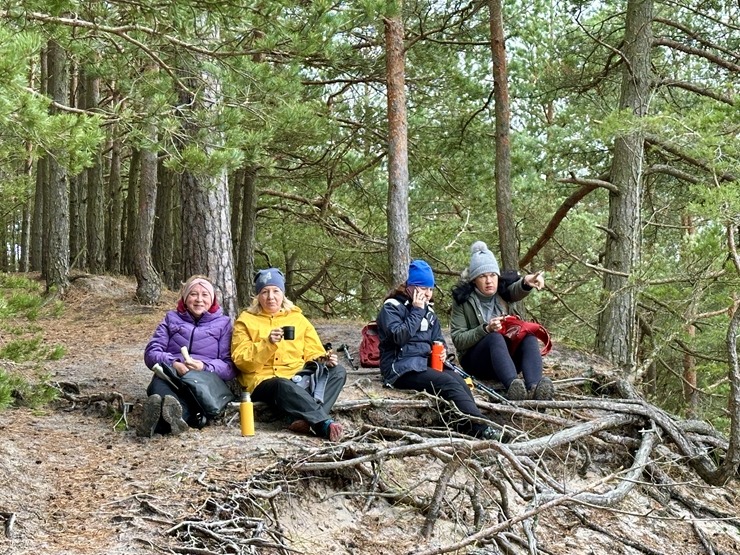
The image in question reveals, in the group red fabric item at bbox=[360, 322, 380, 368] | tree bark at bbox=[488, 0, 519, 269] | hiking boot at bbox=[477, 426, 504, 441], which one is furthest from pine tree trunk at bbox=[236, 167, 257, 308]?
hiking boot at bbox=[477, 426, 504, 441]

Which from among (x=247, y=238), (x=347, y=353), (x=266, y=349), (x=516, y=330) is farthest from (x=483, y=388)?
(x=247, y=238)

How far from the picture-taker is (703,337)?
1228 centimetres

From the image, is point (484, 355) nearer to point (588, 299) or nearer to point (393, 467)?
point (393, 467)

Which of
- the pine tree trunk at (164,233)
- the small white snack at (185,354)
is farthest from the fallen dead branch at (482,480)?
the pine tree trunk at (164,233)

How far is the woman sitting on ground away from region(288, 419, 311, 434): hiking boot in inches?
69.8

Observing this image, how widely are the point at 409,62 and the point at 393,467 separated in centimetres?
753

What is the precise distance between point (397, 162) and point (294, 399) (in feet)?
12.3

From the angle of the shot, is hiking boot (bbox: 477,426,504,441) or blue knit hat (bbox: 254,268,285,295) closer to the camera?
hiking boot (bbox: 477,426,504,441)

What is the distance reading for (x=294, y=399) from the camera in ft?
16.9

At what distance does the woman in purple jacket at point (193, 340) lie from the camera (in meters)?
5.28

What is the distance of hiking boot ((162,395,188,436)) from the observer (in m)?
4.95

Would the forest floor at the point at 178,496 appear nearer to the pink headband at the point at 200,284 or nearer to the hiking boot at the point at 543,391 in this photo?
the hiking boot at the point at 543,391

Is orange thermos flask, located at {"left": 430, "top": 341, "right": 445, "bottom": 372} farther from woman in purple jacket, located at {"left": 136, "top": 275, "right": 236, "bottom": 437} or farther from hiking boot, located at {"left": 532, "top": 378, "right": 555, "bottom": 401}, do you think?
woman in purple jacket, located at {"left": 136, "top": 275, "right": 236, "bottom": 437}

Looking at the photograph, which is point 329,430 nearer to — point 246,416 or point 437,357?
point 246,416
